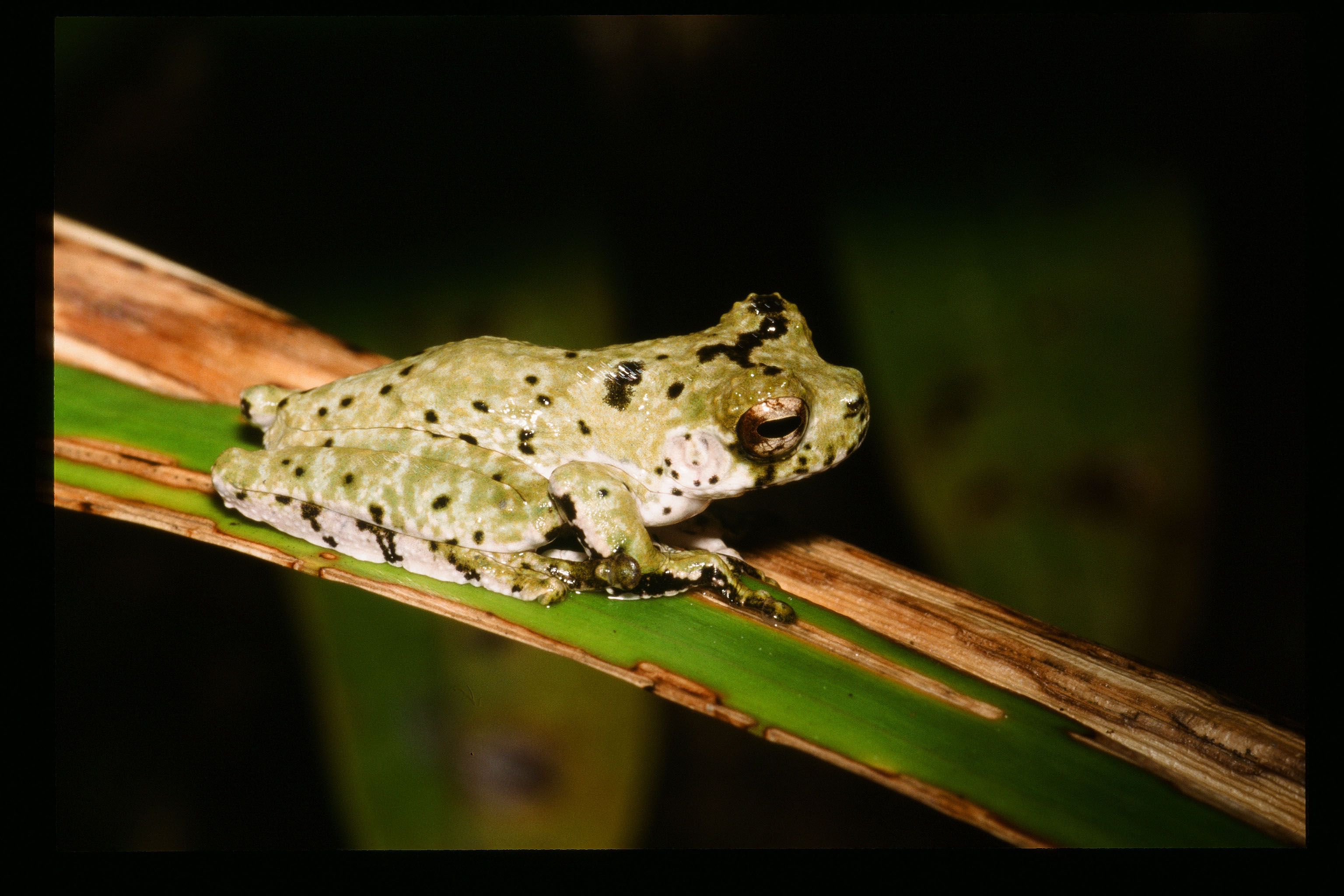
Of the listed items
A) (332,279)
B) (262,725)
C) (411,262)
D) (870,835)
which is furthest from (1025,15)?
(262,725)

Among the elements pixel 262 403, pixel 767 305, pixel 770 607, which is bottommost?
pixel 770 607

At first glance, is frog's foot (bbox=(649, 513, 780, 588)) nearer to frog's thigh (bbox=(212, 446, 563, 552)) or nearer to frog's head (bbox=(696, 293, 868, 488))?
frog's head (bbox=(696, 293, 868, 488))

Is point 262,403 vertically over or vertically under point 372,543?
over

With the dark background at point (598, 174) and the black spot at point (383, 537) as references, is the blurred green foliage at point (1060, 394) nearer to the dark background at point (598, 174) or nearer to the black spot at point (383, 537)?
the dark background at point (598, 174)

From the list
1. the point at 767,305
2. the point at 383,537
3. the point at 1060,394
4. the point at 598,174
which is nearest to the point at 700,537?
the point at 767,305

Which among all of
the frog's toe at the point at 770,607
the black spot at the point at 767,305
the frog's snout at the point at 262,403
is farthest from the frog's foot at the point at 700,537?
the frog's snout at the point at 262,403

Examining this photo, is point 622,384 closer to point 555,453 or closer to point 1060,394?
point 555,453

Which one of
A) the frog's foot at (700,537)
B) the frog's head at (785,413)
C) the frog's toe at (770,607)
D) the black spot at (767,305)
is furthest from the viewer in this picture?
the black spot at (767,305)

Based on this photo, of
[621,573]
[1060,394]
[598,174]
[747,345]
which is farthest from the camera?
[598,174]
